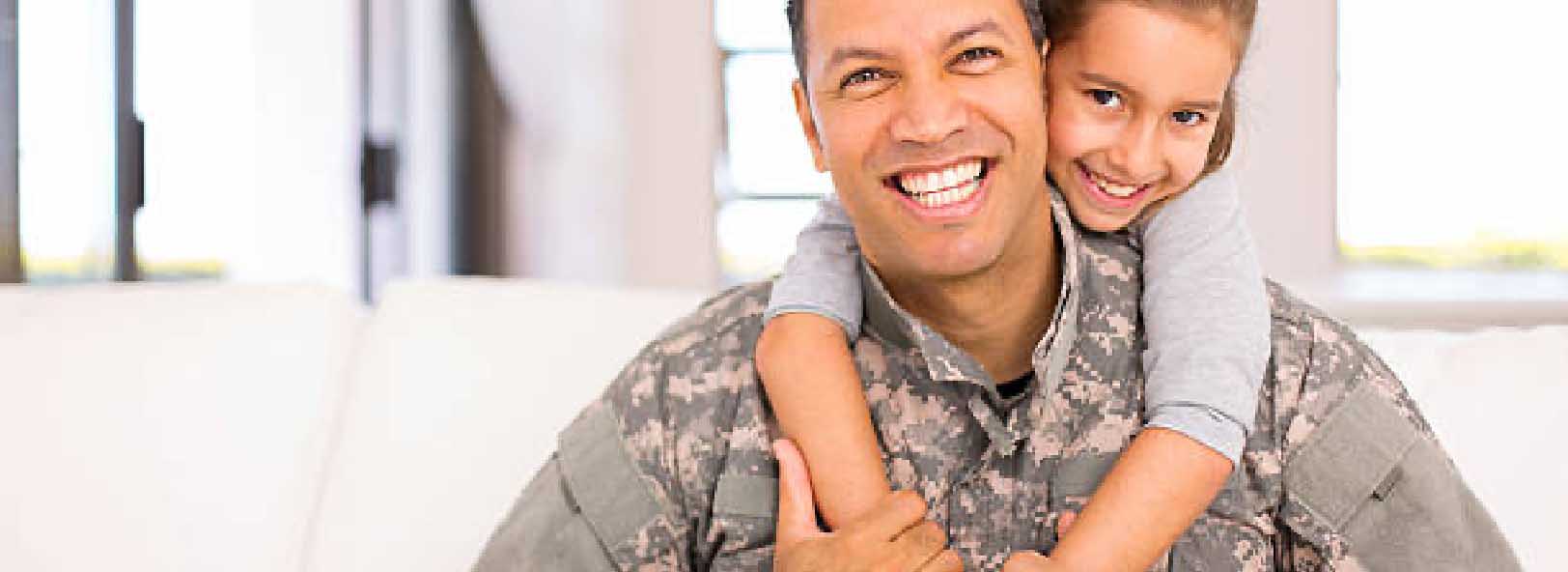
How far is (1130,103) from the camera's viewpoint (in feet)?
4.80

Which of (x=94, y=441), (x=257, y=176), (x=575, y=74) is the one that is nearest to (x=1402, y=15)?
(x=575, y=74)

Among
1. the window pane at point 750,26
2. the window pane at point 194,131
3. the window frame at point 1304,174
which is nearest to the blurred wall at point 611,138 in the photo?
the window pane at point 750,26

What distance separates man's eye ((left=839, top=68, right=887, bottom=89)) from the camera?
4.43ft

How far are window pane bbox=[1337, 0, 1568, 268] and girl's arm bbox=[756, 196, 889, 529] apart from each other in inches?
123

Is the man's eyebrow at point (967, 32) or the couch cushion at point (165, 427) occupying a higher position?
the man's eyebrow at point (967, 32)

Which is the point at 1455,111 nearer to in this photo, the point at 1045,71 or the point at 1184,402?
the point at 1045,71

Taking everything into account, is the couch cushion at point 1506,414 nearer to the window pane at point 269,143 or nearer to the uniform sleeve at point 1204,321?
the uniform sleeve at point 1204,321

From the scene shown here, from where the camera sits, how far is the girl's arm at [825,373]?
4.41ft

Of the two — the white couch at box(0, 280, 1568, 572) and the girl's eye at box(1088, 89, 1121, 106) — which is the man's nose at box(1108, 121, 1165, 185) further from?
the white couch at box(0, 280, 1568, 572)

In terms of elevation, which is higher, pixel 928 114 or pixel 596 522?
pixel 928 114

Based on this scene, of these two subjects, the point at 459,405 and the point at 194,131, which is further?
the point at 194,131

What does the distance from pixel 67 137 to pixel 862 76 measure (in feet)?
7.39

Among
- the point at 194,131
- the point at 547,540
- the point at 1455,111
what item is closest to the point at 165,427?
the point at 547,540

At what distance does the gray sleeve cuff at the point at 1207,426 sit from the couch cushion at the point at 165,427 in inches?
41.8
